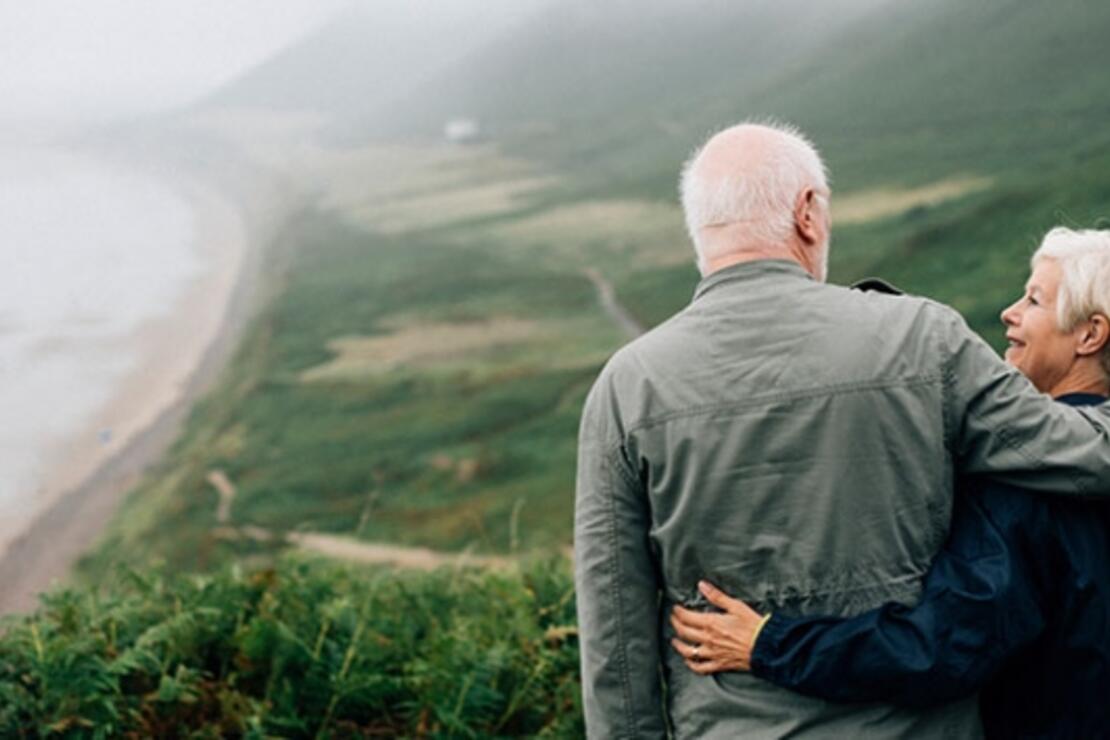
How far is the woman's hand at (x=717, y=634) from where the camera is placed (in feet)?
7.42

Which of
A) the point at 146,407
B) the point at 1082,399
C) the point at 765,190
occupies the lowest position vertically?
the point at 146,407

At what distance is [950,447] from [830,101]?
60121 mm

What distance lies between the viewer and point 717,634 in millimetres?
2293

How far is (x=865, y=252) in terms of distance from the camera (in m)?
37.1

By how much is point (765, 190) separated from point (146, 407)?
3448 centimetres

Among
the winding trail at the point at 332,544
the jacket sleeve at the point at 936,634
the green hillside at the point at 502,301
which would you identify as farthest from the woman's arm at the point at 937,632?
the winding trail at the point at 332,544

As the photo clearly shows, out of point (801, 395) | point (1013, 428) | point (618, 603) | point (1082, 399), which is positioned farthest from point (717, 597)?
point (1082, 399)

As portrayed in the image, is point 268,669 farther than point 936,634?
Yes

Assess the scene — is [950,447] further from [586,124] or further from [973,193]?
[586,124]

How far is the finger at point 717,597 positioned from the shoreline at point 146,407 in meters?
7.82

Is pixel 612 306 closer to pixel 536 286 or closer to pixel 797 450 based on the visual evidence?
pixel 536 286

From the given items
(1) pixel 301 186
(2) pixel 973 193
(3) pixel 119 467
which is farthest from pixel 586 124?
(3) pixel 119 467

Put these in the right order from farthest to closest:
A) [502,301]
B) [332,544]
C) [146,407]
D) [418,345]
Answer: [502,301] → [418,345] → [146,407] → [332,544]

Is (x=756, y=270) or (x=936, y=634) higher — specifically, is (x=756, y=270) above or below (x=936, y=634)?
above
